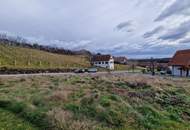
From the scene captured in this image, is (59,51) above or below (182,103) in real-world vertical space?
above

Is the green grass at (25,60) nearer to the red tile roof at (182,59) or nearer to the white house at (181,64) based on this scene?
the white house at (181,64)

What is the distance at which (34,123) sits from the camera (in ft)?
27.2

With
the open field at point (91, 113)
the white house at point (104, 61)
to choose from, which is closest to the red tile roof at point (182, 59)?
the white house at point (104, 61)

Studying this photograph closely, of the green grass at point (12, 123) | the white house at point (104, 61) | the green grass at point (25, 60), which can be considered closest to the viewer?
the green grass at point (12, 123)

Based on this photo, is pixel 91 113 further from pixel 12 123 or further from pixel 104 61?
pixel 104 61

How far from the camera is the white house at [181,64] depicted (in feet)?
141

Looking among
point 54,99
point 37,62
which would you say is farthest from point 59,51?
point 54,99

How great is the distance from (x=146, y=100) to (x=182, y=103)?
2.05m

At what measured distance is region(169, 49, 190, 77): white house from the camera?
43.1 metres

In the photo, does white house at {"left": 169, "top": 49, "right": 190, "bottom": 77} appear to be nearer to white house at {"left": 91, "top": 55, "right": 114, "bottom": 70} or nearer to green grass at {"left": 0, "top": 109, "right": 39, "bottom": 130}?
white house at {"left": 91, "top": 55, "right": 114, "bottom": 70}

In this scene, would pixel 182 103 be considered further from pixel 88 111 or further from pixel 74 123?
pixel 74 123

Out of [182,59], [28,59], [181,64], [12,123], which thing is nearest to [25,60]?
[28,59]

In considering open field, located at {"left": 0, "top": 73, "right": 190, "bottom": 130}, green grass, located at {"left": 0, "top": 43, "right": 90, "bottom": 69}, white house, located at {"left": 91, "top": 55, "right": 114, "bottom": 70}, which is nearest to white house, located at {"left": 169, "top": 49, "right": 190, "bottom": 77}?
green grass, located at {"left": 0, "top": 43, "right": 90, "bottom": 69}

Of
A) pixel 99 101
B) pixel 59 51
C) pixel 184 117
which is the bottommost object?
pixel 184 117
